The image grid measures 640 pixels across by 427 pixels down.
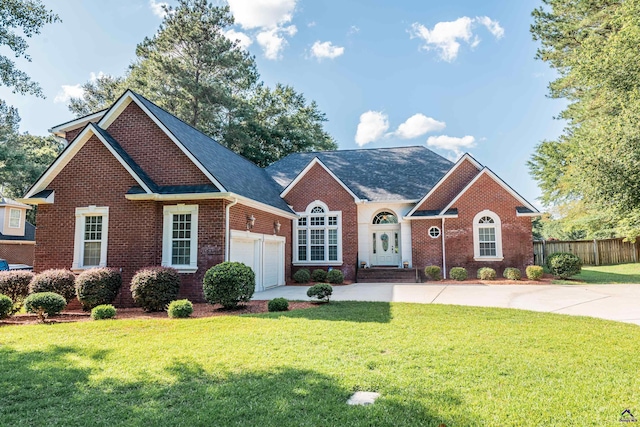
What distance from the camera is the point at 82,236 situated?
11945 mm

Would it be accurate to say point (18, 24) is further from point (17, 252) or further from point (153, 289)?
point (17, 252)

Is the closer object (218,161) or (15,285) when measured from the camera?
(15,285)

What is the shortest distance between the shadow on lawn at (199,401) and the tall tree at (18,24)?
47.6 ft

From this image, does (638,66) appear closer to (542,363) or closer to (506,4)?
(506,4)

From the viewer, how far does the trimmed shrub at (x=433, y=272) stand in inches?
687

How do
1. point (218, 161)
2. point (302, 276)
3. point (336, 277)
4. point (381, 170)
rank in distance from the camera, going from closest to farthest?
point (218, 161), point (336, 277), point (302, 276), point (381, 170)

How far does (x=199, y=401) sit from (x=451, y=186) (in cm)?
1729

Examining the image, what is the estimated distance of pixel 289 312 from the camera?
30.3ft

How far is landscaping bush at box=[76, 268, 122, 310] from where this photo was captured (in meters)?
10.2

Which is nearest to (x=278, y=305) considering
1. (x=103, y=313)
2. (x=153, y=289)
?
(x=153, y=289)

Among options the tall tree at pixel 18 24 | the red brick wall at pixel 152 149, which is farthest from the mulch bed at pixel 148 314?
the tall tree at pixel 18 24

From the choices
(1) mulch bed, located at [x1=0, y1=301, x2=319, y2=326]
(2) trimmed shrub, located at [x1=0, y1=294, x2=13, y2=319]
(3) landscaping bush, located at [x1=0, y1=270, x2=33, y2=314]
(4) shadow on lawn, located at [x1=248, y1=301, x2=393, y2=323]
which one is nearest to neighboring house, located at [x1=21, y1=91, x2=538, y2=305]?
(3) landscaping bush, located at [x1=0, y1=270, x2=33, y2=314]

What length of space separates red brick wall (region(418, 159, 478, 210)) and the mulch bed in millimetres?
10394

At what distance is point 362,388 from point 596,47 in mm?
20586
